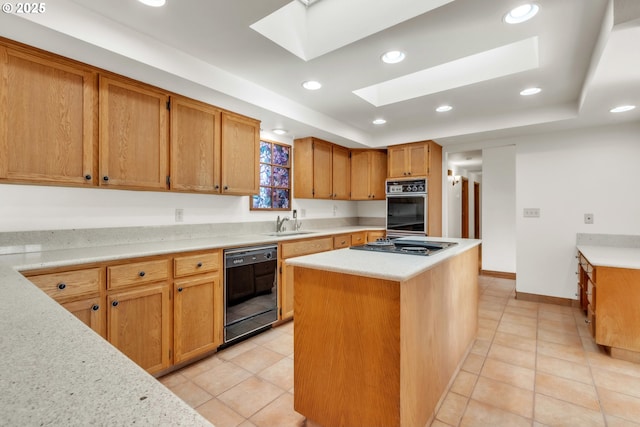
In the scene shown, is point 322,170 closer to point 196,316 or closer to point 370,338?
point 196,316

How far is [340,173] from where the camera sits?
15.3 ft

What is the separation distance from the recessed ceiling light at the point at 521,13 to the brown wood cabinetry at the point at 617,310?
199cm

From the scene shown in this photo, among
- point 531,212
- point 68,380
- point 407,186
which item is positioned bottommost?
point 68,380

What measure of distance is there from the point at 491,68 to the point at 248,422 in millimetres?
3261

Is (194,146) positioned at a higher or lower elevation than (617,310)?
higher

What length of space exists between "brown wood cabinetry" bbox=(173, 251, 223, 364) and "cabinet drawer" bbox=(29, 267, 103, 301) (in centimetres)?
49

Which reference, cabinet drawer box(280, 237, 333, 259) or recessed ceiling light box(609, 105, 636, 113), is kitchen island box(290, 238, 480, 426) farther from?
recessed ceiling light box(609, 105, 636, 113)

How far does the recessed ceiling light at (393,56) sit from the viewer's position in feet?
7.35

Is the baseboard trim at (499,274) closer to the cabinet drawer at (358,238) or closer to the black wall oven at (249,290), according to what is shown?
the cabinet drawer at (358,238)

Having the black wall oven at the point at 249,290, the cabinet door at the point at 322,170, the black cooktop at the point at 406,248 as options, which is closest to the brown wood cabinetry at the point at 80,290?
the black wall oven at the point at 249,290

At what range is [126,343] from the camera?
1.98 metres

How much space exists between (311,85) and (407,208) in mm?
2344

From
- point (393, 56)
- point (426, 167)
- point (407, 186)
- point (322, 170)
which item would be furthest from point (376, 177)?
point (393, 56)

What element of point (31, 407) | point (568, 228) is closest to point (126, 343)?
point (31, 407)
